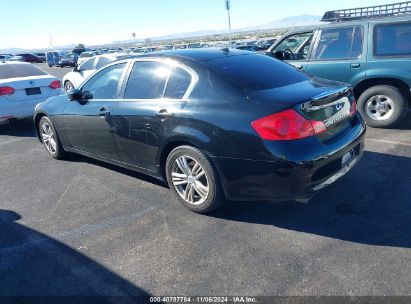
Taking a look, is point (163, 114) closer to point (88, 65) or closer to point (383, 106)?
point (383, 106)

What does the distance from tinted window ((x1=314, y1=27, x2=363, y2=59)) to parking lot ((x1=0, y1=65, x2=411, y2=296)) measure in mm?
2399

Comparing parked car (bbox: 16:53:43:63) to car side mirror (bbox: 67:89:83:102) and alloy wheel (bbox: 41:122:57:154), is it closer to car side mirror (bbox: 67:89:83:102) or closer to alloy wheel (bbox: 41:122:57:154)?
alloy wheel (bbox: 41:122:57:154)

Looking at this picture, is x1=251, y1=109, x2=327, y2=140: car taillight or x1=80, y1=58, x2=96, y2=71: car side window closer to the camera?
x1=251, y1=109, x2=327, y2=140: car taillight

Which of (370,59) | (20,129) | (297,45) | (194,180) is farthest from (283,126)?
(20,129)

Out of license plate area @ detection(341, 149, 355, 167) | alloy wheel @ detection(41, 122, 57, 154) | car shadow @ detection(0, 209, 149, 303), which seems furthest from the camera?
alloy wheel @ detection(41, 122, 57, 154)

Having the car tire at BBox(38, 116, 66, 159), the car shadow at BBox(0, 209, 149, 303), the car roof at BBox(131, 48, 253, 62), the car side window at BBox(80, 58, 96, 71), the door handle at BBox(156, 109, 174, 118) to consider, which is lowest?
the car shadow at BBox(0, 209, 149, 303)

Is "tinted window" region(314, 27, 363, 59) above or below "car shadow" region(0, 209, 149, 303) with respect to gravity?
above

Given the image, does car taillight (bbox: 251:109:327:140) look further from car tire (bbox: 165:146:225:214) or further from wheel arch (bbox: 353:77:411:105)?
wheel arch (bbox: 353:77:411:105)

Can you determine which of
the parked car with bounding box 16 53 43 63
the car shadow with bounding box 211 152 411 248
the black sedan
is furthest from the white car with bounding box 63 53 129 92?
the parked car with bounding box 16 53 43 63

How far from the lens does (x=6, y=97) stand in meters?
7.49

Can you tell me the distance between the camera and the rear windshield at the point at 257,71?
3.47 meters

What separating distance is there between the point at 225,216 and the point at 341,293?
1437mm

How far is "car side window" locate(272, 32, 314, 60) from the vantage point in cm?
690

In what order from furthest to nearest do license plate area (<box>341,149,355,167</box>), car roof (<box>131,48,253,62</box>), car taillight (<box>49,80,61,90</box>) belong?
car taillight (<box>49,80,61,90</box>), car roof (<box>131,48,253,62</box>), license plate area (<box>341,149,355,167</box>)
